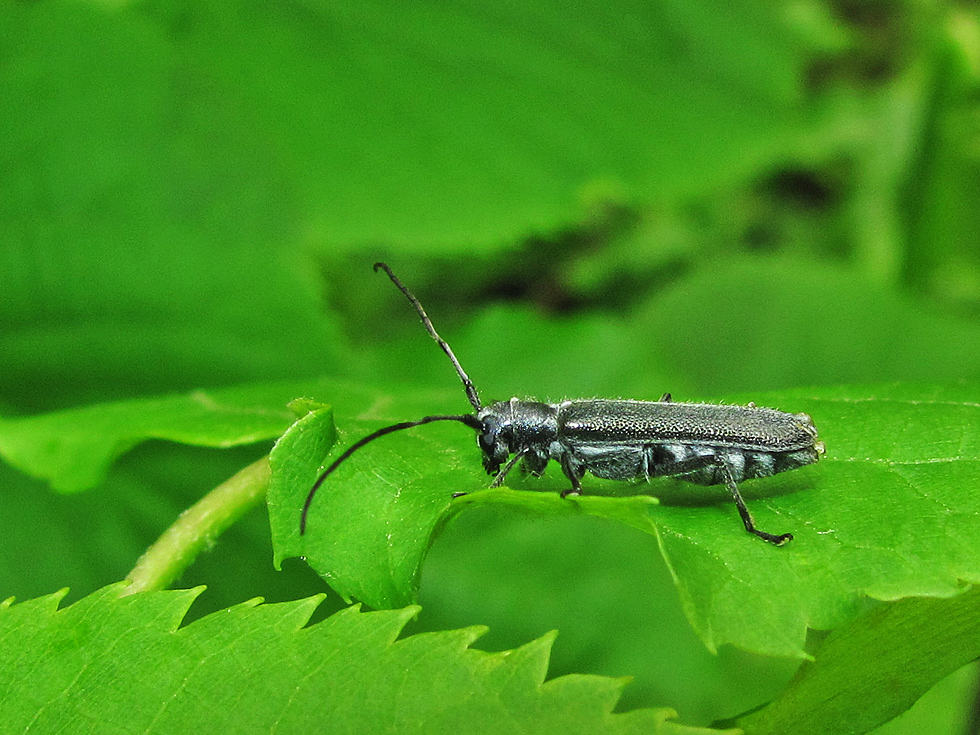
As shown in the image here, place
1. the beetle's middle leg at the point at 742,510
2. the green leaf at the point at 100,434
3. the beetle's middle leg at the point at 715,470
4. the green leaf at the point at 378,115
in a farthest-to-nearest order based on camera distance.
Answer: the green leaf at the point at 378,115, the green leaf at the point at 100,434, the beetle's middle leg at the point at 715,470, the beetle's middle leg at the point at 742,510

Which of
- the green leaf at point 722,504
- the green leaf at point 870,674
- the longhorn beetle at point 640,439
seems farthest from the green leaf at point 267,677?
the longhorn beetle at point 640,439

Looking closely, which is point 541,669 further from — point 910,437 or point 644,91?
point 644,91

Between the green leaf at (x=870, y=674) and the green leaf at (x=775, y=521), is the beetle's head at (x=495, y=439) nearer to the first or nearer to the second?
the green leaf at (x=775, y=521)

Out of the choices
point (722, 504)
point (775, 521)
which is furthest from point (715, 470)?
point (775, 521)

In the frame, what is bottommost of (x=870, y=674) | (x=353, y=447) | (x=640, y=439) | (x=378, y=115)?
(x=870, y=674)

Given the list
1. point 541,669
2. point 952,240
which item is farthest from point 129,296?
point 952,240

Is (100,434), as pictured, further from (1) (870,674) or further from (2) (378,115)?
(2) (378,115)
